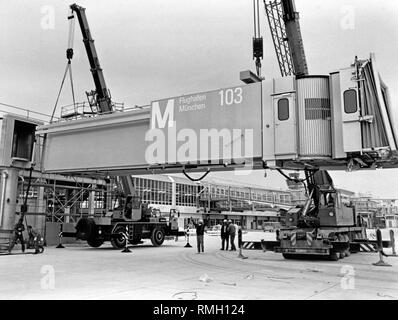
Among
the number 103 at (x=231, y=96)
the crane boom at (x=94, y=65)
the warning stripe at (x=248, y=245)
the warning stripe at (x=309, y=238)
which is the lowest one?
the warning stripe at (x=248, y=245)

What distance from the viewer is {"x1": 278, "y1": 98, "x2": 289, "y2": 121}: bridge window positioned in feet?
34.4

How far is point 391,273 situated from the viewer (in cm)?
1220

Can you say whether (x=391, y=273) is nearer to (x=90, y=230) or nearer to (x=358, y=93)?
(x=358, y=93)

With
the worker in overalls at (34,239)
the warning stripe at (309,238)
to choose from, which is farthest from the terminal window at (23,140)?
the warning stripe at (309,238)

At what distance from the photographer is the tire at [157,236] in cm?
2381

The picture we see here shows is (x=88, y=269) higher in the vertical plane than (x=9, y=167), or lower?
lower

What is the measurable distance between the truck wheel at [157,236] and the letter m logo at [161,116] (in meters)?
12.8

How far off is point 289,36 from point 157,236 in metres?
13.9

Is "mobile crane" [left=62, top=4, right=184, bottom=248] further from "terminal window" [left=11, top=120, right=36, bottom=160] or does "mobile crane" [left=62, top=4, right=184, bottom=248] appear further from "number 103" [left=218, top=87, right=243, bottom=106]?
"number 103" [left=218, top=87, right=243, bottom=106]

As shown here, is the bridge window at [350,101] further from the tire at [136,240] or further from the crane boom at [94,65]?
the crane boom at [94,65]

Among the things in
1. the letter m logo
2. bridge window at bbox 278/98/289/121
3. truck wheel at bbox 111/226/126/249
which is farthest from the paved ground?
truck wheel at bbox 111/226/126/249

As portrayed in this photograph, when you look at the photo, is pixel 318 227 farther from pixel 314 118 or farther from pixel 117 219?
pixel 117 219
